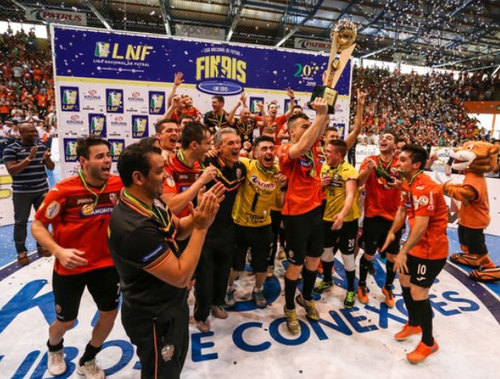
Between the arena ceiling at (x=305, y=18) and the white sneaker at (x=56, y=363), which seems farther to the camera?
the arena ceiling at (x=305, y=18)

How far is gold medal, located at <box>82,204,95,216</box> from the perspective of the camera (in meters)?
2.34

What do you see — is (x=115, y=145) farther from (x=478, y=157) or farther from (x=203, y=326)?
(x=478, y=157)

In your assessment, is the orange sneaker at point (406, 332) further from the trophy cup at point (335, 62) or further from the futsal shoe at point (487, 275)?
Answer: the trophy cup at point (335, 62)

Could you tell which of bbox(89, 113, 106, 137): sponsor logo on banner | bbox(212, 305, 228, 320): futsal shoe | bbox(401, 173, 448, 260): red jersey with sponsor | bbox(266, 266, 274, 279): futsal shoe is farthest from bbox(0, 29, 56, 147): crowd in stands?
bbox(401, 173, 448, 260): red jersey with sponsor

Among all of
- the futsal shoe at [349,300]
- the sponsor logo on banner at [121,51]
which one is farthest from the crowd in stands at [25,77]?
the futsal shoe at [349,300]

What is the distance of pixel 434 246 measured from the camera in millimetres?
2729

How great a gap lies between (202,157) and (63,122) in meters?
3.64

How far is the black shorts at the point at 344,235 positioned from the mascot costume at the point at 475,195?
1619 mm

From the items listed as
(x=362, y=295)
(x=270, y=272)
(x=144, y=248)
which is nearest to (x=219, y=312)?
(x=270, y=272)

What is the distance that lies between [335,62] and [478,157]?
2866 millimetres

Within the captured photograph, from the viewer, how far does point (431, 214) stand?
104 inches

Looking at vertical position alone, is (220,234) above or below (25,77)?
below

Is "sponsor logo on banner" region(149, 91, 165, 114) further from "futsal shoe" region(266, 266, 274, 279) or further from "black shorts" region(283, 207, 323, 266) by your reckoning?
"black shorts" region(283, 207, 323, 266)

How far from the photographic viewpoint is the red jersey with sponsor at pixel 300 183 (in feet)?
9.87
